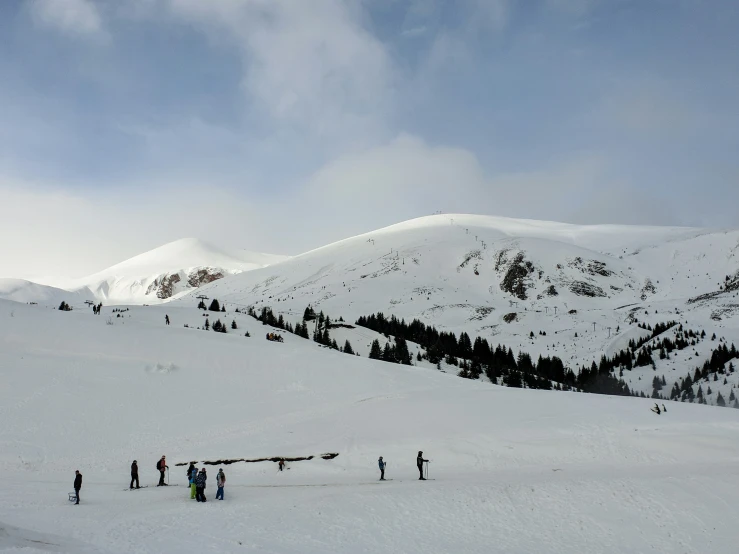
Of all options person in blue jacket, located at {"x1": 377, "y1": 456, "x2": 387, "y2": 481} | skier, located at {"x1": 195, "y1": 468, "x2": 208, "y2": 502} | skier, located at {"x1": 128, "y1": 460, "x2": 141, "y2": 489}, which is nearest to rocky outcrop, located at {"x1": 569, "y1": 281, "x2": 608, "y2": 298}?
person in blue jacket, located at {"x1": 377, "y1": 456, "x2": 387, "y2": 481}

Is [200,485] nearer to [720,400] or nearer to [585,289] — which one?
[720,400]

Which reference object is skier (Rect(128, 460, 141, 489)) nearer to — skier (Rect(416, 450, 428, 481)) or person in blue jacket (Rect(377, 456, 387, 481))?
person in blue jacket (Rect(377, 456, 387, 481))

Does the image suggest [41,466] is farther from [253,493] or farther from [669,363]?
[669,363]

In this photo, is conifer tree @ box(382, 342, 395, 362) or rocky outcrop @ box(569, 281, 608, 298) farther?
rocky outcrop @ box(569, 281, 608, 298)

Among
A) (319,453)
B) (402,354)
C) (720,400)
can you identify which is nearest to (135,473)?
(319,453)

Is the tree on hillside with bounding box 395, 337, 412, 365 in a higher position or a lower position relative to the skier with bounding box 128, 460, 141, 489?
higher

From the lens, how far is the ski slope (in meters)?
18.1

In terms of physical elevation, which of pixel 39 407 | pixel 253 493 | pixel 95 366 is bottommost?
pixel 253 493

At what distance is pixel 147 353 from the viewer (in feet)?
164

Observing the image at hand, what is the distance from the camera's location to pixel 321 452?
31375mm

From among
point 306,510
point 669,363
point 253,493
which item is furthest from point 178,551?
point 669,363

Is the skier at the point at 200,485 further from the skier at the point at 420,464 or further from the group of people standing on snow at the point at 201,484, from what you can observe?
the skier at the point at 420,464

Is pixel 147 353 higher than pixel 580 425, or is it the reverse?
pixel 147 353

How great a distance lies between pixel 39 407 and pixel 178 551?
2773cm
